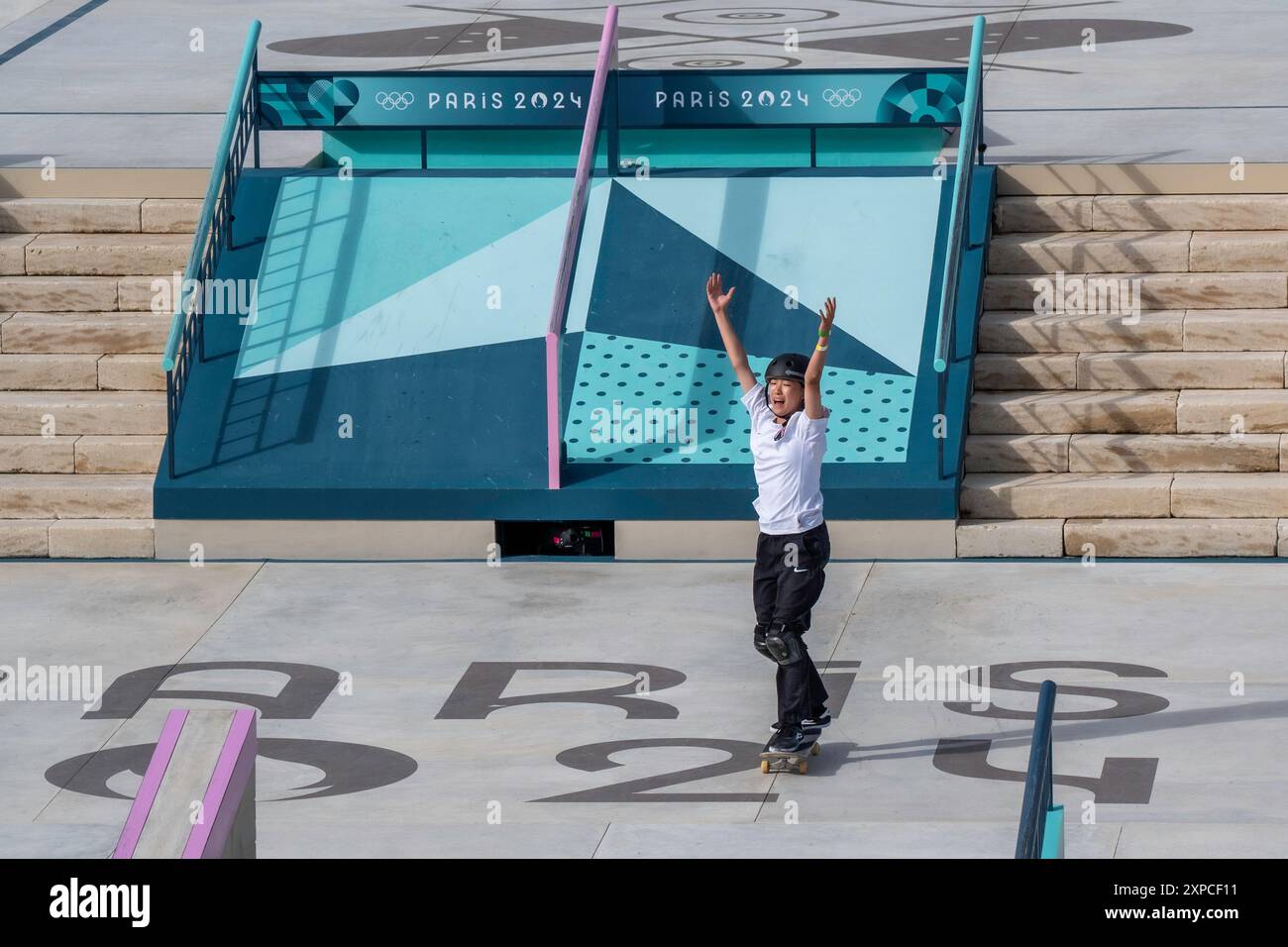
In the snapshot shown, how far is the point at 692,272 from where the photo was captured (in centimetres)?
1384

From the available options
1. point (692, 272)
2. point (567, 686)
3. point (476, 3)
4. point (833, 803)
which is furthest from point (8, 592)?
point (476, 3)

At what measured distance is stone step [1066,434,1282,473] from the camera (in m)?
12.8

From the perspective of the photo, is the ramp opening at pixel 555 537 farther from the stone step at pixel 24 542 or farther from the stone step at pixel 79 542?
the stone step at pixel 24 542

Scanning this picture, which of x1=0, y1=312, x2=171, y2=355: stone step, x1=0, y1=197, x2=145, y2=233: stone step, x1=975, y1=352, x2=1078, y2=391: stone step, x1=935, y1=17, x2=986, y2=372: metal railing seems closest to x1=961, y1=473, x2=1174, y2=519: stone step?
x1=935, y1=17, x2=986, y2=372: metal railing

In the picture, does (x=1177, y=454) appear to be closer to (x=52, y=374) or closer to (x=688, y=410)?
(x=688, y=410)

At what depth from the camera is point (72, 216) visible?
14992 millimetres

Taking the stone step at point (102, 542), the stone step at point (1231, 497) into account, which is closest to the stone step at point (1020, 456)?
the stone step at point (1231, 497)

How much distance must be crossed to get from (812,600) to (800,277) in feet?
16.4

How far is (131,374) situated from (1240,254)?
7.03m

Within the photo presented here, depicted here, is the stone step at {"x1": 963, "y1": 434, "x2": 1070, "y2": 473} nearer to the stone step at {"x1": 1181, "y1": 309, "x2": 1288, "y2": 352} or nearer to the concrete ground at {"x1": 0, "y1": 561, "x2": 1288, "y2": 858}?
the concrete ground at {"x1": 0, "y1": 561, "x2": 1288, "y2": 858}

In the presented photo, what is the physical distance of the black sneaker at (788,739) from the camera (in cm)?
898

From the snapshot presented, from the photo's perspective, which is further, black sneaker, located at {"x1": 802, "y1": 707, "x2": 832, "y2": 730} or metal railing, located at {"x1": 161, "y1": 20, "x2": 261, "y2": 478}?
metal railing, located at {"x1": 161, "y1": 20, "x2": 261, "y2": 478}

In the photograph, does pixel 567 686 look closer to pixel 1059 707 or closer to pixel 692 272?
pixel 1059 707

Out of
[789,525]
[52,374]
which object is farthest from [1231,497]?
[52,374]
